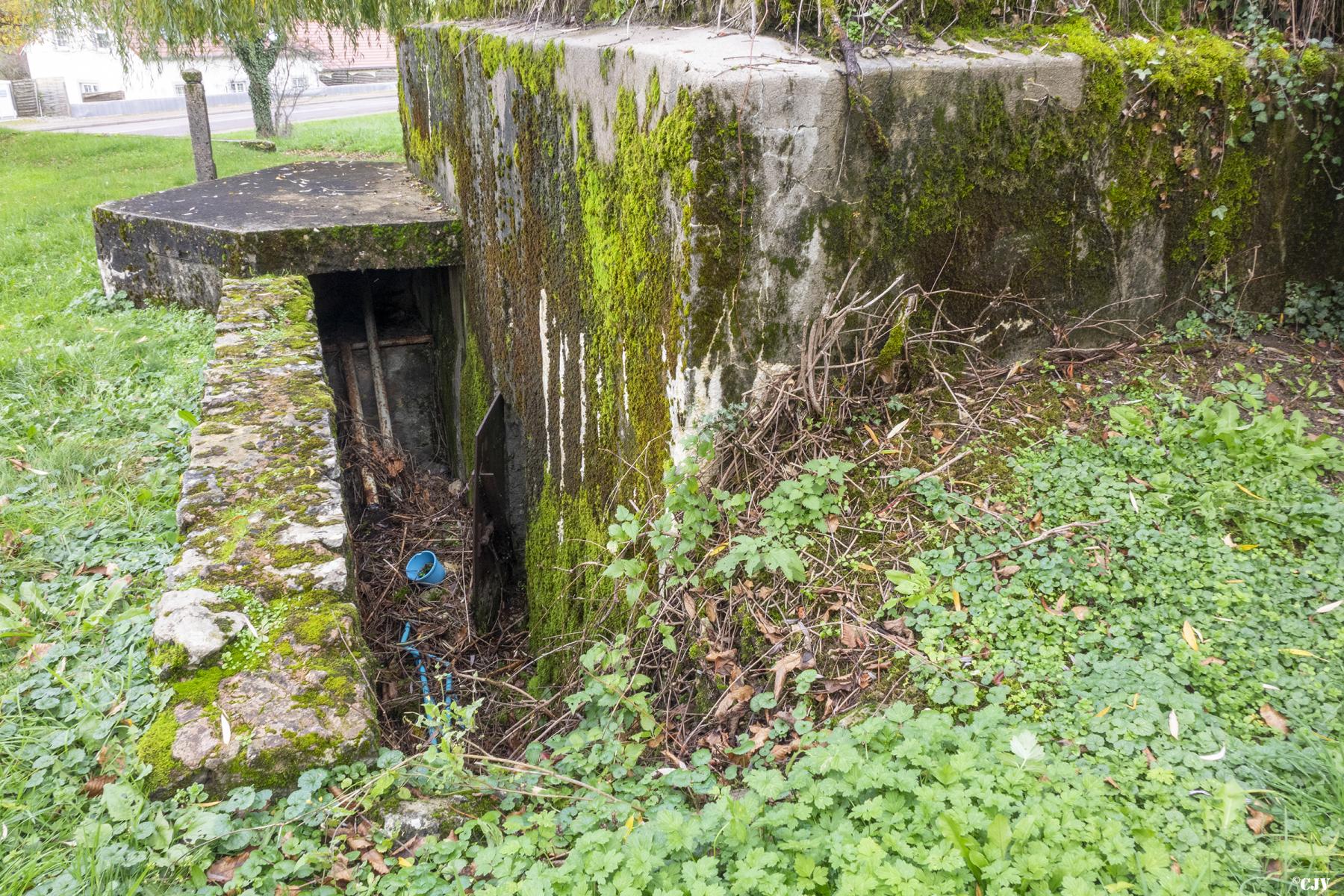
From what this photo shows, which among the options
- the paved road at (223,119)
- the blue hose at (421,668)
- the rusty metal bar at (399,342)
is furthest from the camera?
the paved road at (223,119)

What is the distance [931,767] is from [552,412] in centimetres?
277

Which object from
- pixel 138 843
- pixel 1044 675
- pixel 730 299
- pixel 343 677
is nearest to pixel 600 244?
pixel 730 299

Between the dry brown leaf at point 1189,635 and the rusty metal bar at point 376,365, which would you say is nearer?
the dry brown leaf at point 1189,635

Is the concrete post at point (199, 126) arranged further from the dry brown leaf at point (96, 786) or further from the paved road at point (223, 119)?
the paved road at point (223, 119)

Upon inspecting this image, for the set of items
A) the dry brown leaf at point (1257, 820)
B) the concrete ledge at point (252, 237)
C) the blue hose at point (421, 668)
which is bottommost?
the blue hose at point (421, 668)

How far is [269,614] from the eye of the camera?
243cm

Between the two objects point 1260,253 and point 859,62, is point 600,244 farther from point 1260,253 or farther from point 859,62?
point 1260,253

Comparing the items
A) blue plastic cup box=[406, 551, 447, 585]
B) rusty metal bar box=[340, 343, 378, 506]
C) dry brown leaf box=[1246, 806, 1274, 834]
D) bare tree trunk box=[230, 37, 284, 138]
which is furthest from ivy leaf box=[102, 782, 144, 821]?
bare tree trunk box=[230, 37, 284, 138]

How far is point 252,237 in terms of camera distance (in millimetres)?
5676

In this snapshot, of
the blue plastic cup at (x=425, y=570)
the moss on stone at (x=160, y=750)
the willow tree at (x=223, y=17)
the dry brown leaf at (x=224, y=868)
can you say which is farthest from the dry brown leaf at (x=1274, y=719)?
the willow tree at (x=223, y=17)

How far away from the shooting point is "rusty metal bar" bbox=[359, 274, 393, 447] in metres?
7.06

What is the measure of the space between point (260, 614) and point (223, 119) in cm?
2816

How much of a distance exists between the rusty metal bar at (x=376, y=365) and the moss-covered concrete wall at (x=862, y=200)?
3872 mm

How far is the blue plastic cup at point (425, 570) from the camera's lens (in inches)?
215
